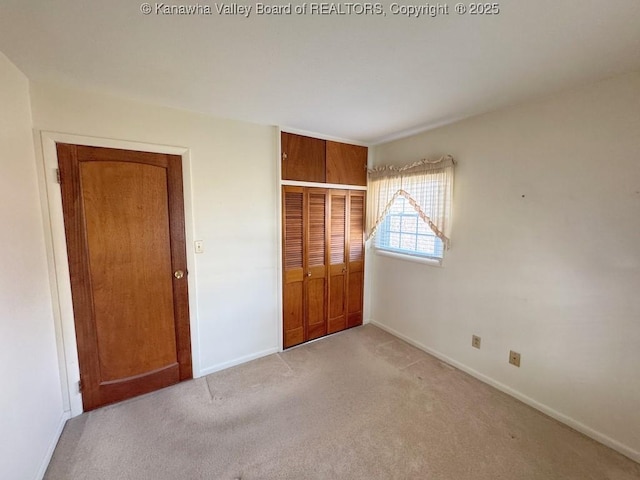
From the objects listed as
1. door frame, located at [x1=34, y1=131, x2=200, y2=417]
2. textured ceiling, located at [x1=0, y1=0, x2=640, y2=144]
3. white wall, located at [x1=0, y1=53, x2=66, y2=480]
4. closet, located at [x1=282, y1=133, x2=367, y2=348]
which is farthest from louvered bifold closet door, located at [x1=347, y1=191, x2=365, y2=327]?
white wall, located at [x1=0, y1=53, x2=66, y2=480]

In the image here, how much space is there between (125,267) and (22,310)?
2.07 ft

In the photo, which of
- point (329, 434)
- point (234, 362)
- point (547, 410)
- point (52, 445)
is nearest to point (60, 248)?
point (52, 445)

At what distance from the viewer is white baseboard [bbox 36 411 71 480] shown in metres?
1.52

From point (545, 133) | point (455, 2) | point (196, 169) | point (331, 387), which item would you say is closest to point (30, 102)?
point (196, 169)

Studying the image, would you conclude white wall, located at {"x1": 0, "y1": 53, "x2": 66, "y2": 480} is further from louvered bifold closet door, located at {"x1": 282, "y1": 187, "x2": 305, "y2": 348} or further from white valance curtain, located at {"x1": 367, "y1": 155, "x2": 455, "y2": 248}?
white valance curtain, located at {"x1": 367, "y1": 155, "x2": 455, "y2": 248}

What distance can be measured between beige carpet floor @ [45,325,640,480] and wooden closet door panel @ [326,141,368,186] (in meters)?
2.02

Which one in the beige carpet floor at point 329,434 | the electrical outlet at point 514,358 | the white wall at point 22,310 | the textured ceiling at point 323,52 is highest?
the textured ceiling at point 323,52

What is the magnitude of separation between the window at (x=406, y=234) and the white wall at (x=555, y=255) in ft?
0.79

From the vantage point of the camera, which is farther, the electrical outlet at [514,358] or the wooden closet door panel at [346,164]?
the wooden closet door panel at [346,164]

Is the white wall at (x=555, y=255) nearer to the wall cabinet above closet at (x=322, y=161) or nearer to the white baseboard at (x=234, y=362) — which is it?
the wall cabinet above closet at (x=322, y=161)

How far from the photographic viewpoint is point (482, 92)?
73.7 inches

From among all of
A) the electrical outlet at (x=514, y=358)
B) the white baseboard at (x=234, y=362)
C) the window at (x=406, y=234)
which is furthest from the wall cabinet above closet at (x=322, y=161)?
the electrical outlet at (x=514, y=358)

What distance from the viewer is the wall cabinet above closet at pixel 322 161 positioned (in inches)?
108

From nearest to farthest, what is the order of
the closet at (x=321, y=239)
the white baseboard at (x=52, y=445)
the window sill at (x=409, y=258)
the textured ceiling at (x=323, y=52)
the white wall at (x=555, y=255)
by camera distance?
1. the textured ceiling at (x=323, y=52)
2. the white baseboard at (x=52, y=445)
3. the white wall at (x=555, y=255)
4. the window sill at (x=409, y=258)
5. the closet at (x=321, y=239)
